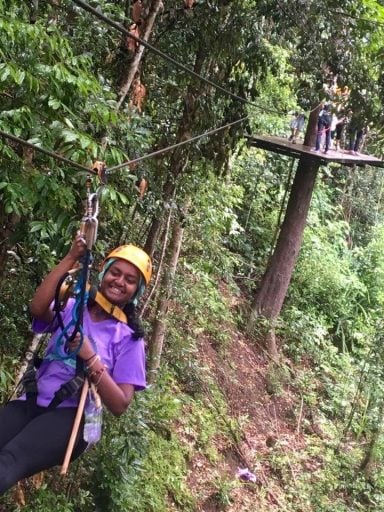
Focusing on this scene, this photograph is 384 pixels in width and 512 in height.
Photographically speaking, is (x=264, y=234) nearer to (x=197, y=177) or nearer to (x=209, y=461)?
(x=209, y=461)

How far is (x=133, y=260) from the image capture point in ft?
7.09

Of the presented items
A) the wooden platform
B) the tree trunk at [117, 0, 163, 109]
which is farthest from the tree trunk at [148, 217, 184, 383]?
the wooden platform

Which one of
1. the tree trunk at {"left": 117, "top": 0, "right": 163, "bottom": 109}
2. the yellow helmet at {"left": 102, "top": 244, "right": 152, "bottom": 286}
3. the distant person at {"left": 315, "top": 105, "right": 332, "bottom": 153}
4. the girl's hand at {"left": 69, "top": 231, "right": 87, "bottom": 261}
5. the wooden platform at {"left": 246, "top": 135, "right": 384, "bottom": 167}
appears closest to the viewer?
the girl's hand at {"left": 69, "top": 231, "right": 87, "bottom": 261}

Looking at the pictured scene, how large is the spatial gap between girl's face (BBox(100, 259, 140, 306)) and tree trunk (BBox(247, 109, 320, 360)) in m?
6.98

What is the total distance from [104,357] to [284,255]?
7181mm

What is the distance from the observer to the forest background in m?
2.41

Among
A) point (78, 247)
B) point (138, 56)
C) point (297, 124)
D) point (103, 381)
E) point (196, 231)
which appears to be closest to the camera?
point (78, 247)

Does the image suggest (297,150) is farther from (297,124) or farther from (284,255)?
(284,255)

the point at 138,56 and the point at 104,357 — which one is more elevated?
the point at 138,56

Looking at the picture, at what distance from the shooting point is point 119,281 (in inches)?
85.7

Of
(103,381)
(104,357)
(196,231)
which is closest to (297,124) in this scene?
(196,231)

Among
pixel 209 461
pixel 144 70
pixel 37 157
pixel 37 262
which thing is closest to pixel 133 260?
pixel 37 157

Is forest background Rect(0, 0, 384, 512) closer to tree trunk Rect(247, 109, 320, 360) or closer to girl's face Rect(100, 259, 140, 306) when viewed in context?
tree trunk Rect(247, 109, 320, 360)

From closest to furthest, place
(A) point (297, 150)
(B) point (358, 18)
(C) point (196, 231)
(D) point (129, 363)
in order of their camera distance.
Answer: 1. (D) point (129, 363)
2. (B) point (358, 18)
3. (C) point (196, 231)
4. (A) point (297, 150)
